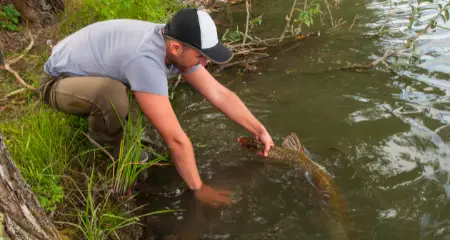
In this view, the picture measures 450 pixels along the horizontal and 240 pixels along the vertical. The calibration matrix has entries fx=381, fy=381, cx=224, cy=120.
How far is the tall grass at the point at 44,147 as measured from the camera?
9.32ft

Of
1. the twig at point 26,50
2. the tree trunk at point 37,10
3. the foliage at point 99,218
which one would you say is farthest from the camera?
the tree trunk at point 37,10

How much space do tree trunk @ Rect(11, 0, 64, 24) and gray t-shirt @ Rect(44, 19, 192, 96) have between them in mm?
3258

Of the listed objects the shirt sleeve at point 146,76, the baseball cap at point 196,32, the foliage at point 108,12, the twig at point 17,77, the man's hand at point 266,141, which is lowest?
the man's hand at point 266,141

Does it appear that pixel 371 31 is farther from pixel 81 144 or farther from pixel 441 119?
pixel 81 144

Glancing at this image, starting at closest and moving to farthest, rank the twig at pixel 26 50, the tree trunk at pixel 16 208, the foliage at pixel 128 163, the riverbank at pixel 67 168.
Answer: the tree trunk at pixel 16 208
the riverbank at pixel 67 168
the foliage at pixel 128 163
the twig at pixel 26 50

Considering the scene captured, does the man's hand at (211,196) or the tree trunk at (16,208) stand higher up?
the tree trunk at (16,208)

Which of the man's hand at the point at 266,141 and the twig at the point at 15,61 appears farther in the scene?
the twig at the point at 15,61

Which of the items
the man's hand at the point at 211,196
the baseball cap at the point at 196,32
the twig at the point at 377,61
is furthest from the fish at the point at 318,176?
the twig at the point at 377,61

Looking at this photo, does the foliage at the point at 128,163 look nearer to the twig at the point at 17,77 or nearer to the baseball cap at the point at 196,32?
the baseball cap at the point at 196,32

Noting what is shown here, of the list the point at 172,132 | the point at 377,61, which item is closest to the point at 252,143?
the point at 172,132

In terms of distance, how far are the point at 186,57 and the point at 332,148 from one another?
6.45 feet

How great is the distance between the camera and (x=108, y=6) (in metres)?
5.39

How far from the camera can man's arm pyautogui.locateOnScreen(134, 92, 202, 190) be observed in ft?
9.49

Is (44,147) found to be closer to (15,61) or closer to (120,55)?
(120,55)
